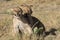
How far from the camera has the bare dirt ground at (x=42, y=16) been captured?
9966 millimetres

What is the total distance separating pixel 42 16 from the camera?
11984 millimetres

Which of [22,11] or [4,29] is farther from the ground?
[22,11]

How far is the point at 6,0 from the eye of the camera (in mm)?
16547

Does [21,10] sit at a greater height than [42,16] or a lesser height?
greater

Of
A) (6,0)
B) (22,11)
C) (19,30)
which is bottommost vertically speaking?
(6,0)

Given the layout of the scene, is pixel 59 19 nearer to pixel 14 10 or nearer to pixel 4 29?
pixel 4 29

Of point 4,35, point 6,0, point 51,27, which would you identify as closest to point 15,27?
point 4,35

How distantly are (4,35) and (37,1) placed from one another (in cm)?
572

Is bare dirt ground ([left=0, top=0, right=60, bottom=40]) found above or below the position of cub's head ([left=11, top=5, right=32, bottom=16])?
Answer: below

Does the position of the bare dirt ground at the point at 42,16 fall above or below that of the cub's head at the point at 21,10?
below

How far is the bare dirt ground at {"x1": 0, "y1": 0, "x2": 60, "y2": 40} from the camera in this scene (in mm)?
9966

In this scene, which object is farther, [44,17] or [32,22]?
[44,17]

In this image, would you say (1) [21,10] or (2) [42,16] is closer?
(1) [21,10]

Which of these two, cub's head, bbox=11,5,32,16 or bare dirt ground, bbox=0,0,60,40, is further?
bare dirt ground, bbox=0,0,60,40
